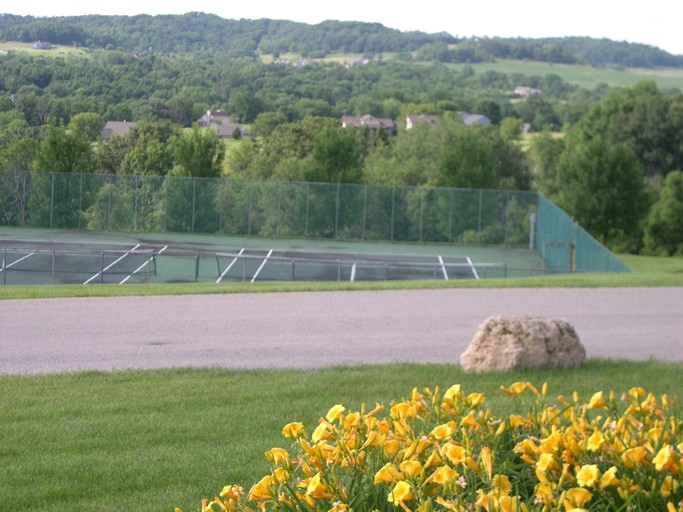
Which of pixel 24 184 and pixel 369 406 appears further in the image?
pixel 24 184

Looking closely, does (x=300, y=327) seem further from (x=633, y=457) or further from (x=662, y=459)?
(x=662, y=459)

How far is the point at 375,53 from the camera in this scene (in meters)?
134

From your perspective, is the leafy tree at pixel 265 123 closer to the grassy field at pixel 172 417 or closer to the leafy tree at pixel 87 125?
the leafy tree at pixel 87 125

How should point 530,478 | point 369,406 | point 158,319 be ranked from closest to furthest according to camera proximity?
point 530,478, point 369,406, point 158,319

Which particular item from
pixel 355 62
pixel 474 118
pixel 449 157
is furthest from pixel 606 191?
pixel 355 62

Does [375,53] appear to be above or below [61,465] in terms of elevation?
above

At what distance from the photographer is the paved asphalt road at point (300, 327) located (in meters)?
10.2

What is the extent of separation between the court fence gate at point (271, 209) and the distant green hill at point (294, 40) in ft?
23.5

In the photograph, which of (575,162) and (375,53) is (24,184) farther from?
(375,53)

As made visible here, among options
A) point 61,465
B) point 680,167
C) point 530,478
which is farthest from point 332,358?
point 680,167

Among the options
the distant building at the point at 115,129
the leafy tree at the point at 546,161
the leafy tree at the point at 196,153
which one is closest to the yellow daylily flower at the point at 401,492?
the distant building at the point at 115,129

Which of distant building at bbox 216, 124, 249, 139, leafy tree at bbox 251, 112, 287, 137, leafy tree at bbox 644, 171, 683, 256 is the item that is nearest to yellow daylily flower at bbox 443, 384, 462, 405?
distant building at bbox 216, 124, 249, 139

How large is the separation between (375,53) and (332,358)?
127 m

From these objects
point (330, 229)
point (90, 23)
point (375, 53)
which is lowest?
point (330, 229)
